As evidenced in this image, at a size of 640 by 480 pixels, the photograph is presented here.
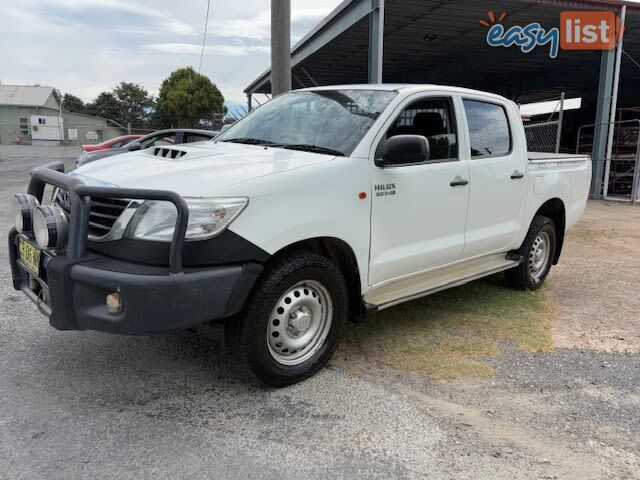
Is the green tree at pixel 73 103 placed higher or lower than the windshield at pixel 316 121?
higher

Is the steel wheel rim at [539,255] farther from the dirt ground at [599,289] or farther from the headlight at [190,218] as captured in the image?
the headlight at [190,218]

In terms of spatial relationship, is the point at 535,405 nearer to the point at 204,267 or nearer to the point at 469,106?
the point at 204,267

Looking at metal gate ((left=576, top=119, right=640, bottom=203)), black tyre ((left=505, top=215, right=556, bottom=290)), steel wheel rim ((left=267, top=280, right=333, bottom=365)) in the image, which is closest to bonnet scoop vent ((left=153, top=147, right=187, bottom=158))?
steel wheel rim ((left=267, top=280, right=333, bottom=365))

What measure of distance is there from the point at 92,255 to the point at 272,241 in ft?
3.16

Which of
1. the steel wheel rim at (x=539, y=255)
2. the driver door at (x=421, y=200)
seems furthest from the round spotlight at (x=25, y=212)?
the steel wheel rim at (x=539, y=255)

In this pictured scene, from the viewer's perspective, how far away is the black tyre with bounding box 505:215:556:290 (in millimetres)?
5273

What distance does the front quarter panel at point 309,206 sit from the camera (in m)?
2.94

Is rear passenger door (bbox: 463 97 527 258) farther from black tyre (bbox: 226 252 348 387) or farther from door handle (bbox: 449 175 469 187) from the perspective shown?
black tyre (bbox: 226 252 348 387)

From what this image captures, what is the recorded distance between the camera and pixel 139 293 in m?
2.67

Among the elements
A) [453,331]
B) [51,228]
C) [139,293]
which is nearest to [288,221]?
[139,293]

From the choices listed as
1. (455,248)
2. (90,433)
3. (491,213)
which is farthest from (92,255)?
(491,213)

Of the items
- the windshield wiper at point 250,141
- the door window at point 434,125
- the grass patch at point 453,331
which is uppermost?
the door window at point 434,125

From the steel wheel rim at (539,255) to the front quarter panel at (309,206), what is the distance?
2.60 m

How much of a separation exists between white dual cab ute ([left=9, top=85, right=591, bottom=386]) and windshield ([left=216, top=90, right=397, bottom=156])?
0.6 inches
